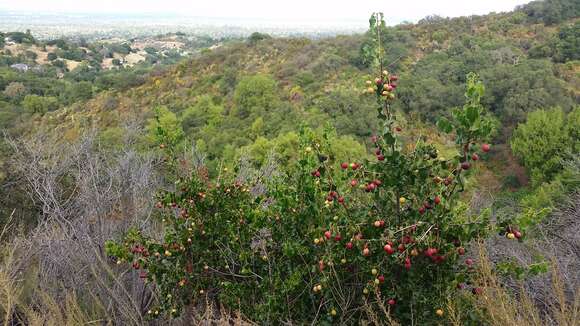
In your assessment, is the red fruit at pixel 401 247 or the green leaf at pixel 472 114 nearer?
the green leaf at pixel 472 114

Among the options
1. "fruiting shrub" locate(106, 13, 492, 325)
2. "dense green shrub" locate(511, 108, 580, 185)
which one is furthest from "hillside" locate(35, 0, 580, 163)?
"fruiting shrub" locate(106, 13, 492, 325)

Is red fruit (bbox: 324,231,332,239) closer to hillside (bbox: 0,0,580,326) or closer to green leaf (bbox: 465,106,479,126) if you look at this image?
hillside (bbox: 0,0,580,326)

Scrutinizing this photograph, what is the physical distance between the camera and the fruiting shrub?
2.62 metres

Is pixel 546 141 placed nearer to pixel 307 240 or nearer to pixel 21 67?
pixel 307 240

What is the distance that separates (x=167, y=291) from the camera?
3352 mm

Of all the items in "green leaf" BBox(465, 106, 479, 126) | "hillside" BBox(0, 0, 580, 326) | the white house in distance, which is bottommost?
the white house in distance

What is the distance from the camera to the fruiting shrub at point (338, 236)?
262 cm

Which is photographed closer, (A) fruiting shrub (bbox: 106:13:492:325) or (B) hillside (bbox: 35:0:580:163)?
(A) fruiting shrub (bbox: 106:13:492:325)

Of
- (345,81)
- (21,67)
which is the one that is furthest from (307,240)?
(21,67)

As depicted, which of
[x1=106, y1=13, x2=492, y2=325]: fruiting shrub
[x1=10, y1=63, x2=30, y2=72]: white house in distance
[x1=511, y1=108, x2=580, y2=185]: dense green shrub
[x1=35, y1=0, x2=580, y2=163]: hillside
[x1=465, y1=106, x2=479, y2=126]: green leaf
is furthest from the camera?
[x1=10, y1=63, x2=30, y2=72]: white house in distance

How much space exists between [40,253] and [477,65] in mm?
27794

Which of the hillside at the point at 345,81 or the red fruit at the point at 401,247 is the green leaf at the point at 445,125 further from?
the hillside at the point at 345,81

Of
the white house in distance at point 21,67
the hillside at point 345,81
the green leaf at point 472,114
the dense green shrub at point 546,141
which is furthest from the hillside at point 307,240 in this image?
the white house in distance at point 21,67

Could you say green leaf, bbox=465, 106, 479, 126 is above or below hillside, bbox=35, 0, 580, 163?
above
